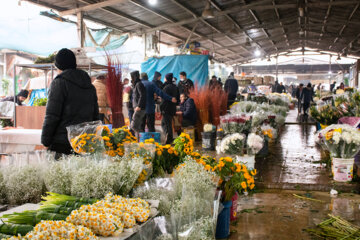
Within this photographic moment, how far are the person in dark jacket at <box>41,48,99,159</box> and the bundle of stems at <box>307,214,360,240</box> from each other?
6.69 ft

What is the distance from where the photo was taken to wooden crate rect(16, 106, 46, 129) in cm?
505

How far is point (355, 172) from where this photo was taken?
3.90 m

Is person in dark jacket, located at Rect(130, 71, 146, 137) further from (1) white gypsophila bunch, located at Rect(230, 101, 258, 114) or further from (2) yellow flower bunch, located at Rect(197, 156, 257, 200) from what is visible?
(2) yellow flower bunch, located at Rect(197, 156, 257, 200)

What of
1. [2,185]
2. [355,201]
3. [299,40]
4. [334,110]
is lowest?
[355,201]

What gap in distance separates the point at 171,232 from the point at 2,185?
937 millimetres

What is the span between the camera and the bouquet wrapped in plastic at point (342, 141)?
3477 mm

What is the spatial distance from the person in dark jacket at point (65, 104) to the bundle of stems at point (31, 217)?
1.36 meters

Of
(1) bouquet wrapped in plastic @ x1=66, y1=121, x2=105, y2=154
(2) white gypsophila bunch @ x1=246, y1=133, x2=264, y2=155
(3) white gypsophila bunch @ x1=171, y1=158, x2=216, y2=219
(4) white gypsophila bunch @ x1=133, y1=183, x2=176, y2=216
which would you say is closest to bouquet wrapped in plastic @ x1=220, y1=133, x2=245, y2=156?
(2) white gypsophila bunch @ x1=246, y1=133, x2=264, y2=155

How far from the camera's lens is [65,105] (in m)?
2.65

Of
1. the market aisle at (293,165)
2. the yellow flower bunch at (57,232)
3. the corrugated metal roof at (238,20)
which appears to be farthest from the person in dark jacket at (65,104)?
the corrugated metal roof at (238,20)

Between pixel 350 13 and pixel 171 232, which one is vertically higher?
pixel 350 13

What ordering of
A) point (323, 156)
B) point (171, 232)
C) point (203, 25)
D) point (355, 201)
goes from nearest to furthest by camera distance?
point (171, 232) → point (355, 201) → point (323, 156) → point (203, 25)

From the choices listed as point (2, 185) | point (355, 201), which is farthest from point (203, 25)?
point (2, 185)

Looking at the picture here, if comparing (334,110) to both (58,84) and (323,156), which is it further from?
(58,84)
